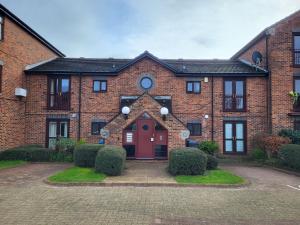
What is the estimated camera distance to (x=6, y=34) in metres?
16.5

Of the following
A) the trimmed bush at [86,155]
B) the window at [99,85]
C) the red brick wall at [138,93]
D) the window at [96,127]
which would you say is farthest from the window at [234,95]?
the trimmed bush at [86,155]

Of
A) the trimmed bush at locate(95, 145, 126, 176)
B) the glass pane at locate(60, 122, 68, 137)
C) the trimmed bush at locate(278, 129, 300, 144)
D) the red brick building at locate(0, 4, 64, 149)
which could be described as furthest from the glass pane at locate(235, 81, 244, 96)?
the red brick building at locate(0, 4, 64, 149)

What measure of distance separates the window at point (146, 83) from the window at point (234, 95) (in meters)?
4.90

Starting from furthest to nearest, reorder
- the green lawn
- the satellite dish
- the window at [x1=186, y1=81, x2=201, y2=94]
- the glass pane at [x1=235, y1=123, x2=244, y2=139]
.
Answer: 1. the satellite dish
2. the window at [x1=186, y1=81, x2=201, y2=94]
3. the glass pane at [x1=235, y1=123, x2=244, y2=139]
4. the green lawn

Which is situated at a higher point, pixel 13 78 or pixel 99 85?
pixel 13 78

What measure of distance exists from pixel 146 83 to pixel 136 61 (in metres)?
1.57

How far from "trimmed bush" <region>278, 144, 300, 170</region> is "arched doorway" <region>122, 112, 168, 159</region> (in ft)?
20.8

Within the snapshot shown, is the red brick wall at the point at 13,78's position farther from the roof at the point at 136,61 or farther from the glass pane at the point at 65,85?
the glass pane at the point at 65,85

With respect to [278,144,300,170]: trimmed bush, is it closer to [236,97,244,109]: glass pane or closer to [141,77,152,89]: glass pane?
[236,97,244,109]: glass pane

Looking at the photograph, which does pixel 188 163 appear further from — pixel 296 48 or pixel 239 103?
pixel 296 48

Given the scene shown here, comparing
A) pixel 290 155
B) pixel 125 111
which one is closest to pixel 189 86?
pixel 125 111

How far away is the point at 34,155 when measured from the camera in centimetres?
1642

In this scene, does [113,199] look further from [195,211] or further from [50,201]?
[195,211]

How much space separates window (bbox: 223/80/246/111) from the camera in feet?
62.0
